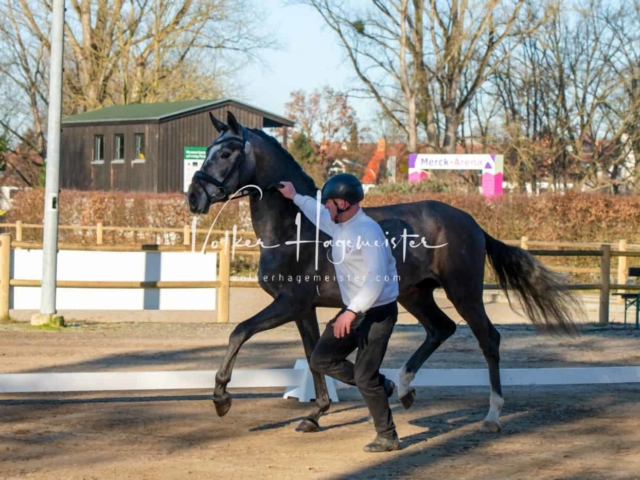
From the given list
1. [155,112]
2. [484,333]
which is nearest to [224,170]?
[484,333]

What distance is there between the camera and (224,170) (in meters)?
6.66

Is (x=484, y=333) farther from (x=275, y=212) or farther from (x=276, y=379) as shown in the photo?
(x=275, y=212)

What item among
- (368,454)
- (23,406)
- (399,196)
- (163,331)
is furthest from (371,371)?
(399,196)

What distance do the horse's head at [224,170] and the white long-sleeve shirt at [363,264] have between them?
1041 millimetres

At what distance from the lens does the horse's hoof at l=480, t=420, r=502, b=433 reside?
6750 millimetres

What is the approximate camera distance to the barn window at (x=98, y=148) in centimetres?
4306

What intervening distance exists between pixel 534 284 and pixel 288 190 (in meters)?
2.45

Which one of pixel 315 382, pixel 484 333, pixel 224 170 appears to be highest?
pixel 224 170

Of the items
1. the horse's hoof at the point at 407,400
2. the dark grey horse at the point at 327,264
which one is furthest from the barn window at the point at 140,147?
the horse's hoof at the point at 407,400

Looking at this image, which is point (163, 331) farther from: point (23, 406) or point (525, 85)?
point (525, 85)

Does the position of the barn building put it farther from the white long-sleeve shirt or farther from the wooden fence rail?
the white long-sleeve shirt

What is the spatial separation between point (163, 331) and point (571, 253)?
21.8 feet

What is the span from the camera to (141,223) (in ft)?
96.9

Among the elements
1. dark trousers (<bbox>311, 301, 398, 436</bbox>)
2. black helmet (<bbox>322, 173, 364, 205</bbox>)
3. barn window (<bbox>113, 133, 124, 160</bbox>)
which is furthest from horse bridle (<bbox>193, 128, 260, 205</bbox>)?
barn window (<bbox>113, 133, 124, 160</bbox>)
